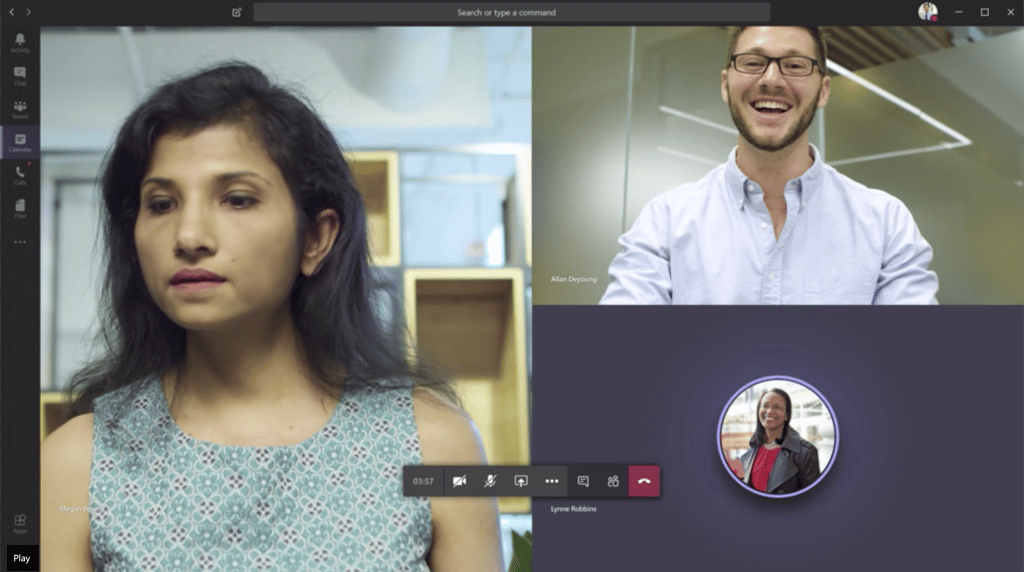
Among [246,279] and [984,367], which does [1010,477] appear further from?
[246,279]

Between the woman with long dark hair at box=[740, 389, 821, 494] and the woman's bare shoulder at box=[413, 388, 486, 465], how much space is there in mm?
411

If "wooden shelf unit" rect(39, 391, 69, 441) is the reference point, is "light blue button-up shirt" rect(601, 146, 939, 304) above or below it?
above

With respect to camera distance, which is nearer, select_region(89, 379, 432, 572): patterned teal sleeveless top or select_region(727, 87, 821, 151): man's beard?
select_region(89, 379, 432, 572): patterned teal sleeveless top

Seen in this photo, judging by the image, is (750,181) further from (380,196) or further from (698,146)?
(380,196)

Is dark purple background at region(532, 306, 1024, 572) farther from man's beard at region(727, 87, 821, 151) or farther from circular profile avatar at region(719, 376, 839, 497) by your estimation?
man's beard at region(727, 87, 821, 151)

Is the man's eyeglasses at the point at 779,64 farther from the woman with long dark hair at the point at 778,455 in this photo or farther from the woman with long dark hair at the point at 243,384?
the woman with long dark hair at the point at 243,384

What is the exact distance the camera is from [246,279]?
4.30ft

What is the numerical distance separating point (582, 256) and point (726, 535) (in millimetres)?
483

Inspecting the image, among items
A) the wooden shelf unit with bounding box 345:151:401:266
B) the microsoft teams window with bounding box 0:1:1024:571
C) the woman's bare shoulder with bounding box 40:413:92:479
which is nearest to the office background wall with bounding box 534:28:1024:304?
the microsoft teams window with bounding box 0:1:1024:571

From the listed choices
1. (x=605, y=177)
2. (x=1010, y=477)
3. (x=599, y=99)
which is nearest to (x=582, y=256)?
(x=605, y=177)

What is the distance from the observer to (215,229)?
1.29 meters
